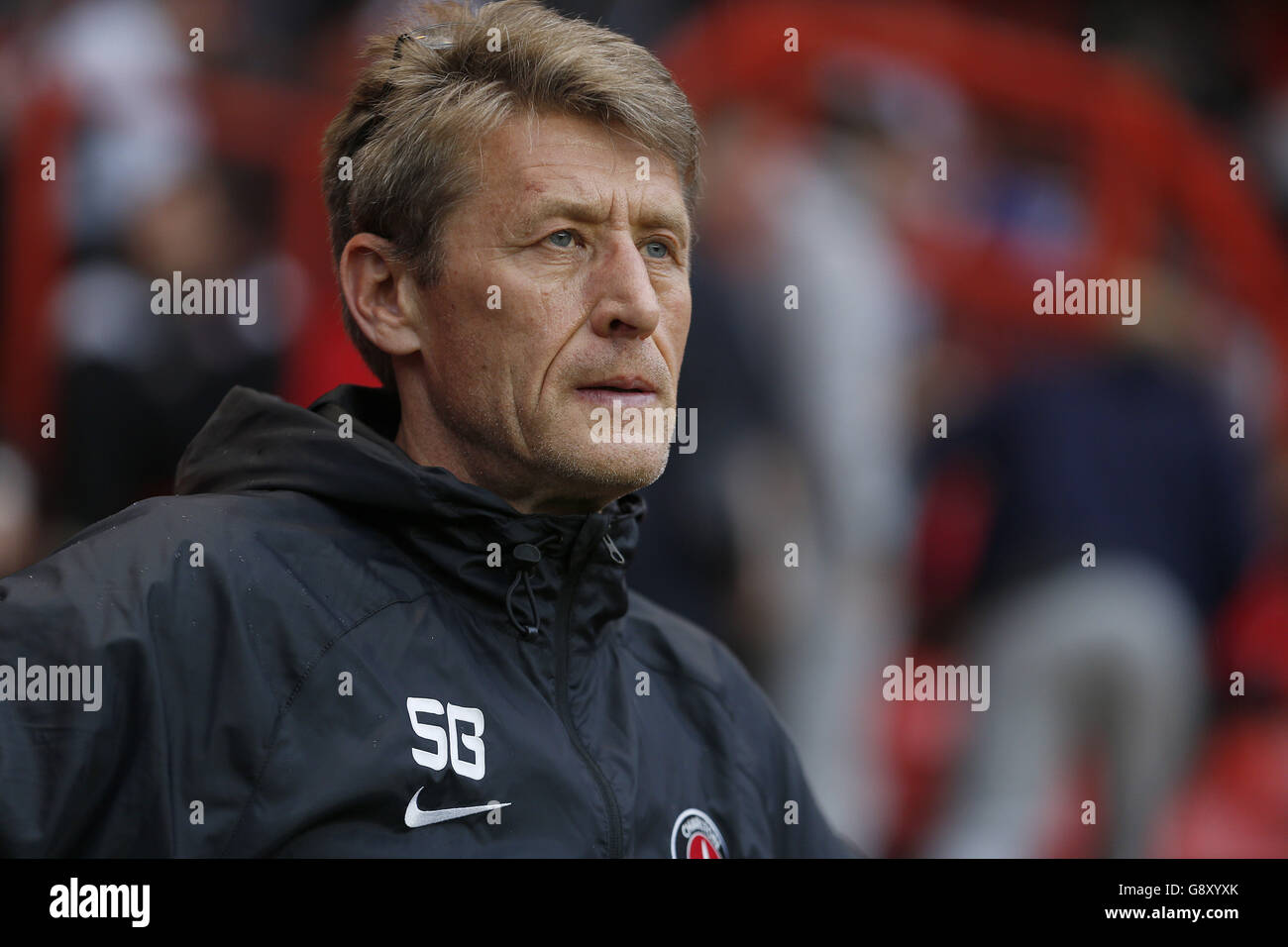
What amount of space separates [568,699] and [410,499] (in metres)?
0.31

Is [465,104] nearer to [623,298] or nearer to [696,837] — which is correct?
[623,298]

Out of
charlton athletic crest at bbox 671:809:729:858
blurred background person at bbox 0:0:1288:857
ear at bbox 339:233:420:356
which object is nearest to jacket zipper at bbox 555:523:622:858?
charlton athletic crest at bbox 671:809:729:858

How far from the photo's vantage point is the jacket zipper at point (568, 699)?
1700 mm

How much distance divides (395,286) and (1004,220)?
326 centimetres

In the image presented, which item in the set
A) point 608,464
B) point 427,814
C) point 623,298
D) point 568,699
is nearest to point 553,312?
point 623,298

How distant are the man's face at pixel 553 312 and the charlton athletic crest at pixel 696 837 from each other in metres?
0.42

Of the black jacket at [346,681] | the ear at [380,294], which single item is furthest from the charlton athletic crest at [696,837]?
the ear at [380,294]

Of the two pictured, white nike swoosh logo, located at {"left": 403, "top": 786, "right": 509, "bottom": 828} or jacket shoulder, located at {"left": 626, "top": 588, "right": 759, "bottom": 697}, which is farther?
jacket shoulder, located at {"left": 626, "top": 588, "right": 759, "bottom": 697}

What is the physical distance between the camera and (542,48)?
1883 mm

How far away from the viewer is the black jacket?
55.6 inches

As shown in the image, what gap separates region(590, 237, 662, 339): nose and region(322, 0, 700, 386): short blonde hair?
171 mm

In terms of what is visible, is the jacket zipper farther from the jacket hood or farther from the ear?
the ear

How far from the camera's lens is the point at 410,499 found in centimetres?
168

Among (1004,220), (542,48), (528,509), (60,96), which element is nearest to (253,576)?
(528,509)
